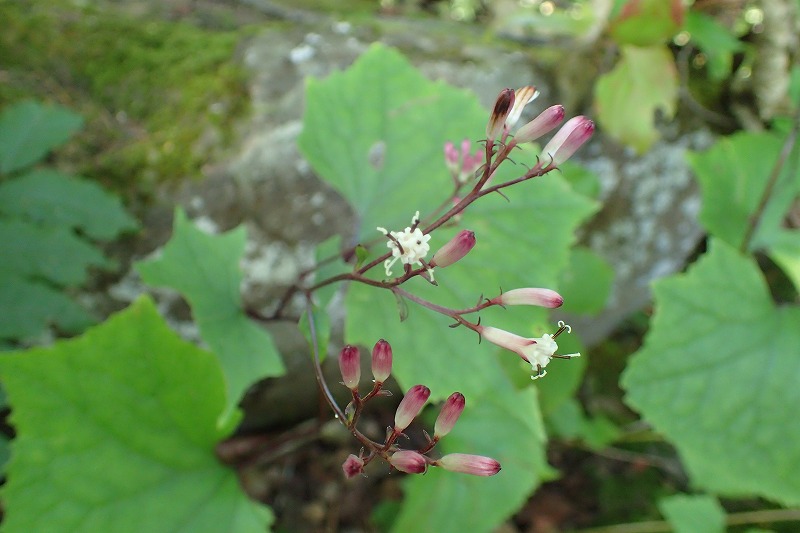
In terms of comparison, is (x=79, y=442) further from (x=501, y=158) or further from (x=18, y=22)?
(x=18, y=22)

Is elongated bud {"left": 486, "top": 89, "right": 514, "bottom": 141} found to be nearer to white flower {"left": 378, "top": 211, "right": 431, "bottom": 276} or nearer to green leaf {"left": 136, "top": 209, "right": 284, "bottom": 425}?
white flower {"left": 378, "top": 211, "right": 431, "bottom": 276}

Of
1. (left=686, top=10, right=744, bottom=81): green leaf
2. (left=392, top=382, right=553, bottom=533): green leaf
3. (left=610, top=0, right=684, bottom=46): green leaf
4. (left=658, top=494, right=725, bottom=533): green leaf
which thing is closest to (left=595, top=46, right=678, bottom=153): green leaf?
(left=610, top=0, right=684, bottom=46): green leaf

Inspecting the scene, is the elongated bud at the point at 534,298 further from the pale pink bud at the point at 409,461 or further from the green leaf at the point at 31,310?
the green leaf at the point at 31,310

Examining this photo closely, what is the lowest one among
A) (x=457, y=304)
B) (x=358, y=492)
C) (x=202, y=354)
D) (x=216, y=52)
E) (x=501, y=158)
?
(x=358, y=492)

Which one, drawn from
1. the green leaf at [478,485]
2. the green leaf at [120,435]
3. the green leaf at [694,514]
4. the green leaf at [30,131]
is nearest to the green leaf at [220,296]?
the green leaf at [120,435]

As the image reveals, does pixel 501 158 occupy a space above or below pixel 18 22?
above

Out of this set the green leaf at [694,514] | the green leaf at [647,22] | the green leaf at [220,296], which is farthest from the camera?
the green leaf at [647,22]

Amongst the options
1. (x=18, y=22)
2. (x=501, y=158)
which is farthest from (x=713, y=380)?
(x=18, y=22)
